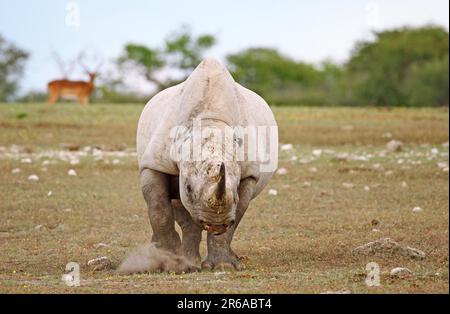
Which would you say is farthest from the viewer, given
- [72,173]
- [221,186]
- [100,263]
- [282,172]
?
[282,172]

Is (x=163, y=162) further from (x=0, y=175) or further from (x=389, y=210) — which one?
(x=0, y=175)

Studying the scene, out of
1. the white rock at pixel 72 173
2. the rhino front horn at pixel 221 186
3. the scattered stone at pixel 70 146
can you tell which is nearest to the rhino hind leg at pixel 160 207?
the rhino front horn at pixel 221 186

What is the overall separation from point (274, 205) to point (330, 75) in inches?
2339

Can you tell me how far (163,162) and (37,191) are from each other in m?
7.05

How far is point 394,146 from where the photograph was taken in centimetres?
2281

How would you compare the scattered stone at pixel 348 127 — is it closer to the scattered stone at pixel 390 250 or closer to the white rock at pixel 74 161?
the white rock at pixel 74 161

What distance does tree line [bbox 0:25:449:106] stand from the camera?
48219 millimetres

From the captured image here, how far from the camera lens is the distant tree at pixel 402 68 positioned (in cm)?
4781

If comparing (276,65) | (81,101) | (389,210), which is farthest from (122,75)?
(389,210)

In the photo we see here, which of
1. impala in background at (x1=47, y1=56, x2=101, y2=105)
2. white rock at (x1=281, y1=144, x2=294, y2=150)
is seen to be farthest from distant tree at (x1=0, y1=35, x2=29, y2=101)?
white rock at (x1=281, y1=144, x2=294, y2=150)

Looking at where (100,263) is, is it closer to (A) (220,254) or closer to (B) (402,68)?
(A) (220,254)

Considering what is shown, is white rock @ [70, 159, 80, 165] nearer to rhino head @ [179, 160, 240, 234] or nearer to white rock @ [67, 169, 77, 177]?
white rock @ [67, 169, 77, 177]

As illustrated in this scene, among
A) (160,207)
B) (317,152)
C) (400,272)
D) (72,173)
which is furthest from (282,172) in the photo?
(400,272)
